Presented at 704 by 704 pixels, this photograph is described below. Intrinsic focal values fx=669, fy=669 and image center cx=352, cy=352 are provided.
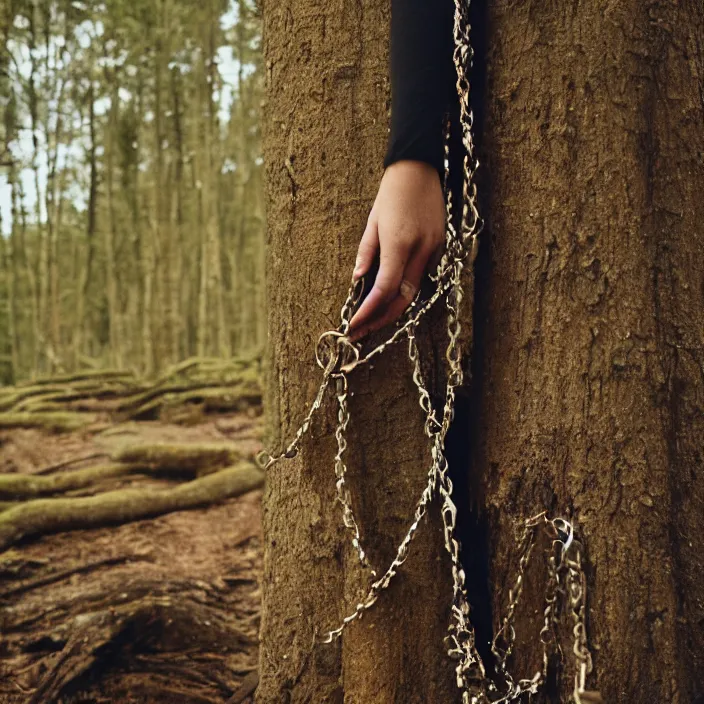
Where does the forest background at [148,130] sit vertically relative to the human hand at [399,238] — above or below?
above

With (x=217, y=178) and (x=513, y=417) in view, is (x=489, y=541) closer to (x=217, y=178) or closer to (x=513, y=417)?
(x=513, y=417)

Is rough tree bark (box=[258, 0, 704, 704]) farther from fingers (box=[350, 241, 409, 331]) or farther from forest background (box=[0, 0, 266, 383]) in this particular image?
forest background (box=[0, 0, 266, 383])

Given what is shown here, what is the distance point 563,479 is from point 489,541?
10.6 inches

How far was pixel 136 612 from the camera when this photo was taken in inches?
112

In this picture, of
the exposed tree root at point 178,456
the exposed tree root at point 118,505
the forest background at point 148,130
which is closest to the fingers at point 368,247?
the exposed tree root at point 118,505

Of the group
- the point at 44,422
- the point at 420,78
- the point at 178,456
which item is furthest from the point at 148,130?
the point at 420,78

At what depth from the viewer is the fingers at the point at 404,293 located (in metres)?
1.54

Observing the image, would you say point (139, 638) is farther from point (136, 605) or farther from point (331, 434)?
point (331, 434)

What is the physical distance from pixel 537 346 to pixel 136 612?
2.19 meters

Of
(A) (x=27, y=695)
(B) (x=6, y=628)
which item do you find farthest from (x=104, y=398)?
(A) (x=27, y=695)

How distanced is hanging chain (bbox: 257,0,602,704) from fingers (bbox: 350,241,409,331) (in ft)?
0.22

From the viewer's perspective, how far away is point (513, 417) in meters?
1.58

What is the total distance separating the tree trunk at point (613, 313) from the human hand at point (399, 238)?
19 centimetres

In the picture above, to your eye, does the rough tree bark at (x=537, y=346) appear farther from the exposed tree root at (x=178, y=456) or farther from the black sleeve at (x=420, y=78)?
the exposed tree root at (x=178, y=456)
